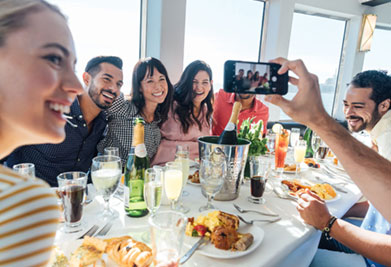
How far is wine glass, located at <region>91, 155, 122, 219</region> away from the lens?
2.81 feet

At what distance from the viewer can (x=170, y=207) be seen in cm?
97

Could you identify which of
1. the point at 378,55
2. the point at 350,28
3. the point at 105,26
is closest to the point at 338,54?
the point at 350,28

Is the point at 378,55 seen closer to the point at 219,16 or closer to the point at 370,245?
the point at 219,16

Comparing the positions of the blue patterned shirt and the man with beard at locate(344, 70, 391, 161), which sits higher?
the man with beard at locate(344, 70, 391, 161)

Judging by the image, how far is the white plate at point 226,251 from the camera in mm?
661

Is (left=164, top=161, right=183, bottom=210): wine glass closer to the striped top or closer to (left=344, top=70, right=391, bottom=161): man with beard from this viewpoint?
the striped top

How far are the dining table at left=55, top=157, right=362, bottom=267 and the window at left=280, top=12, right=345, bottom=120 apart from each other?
3.07 meters

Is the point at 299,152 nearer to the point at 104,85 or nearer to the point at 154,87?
the point at 154,87

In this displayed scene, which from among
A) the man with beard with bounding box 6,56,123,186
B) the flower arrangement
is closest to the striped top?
the flower arrangement

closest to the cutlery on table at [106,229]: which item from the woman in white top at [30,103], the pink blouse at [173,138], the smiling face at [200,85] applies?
the woman in white top at [30,103]

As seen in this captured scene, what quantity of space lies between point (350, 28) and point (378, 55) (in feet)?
2.59

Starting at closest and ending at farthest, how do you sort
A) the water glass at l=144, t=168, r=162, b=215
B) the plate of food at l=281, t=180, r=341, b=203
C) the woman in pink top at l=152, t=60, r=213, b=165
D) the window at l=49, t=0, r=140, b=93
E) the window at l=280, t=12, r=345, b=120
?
the water glass at l=144, t=168, r=162, b=215
the plate of food at l=281, t=180, r=341, b=203
the woman in pink top at l=152, t=60, r=213, b=165
the window at l=49, t=0, r=140, b=93
the window at l=280, t=12, r=345, b=120

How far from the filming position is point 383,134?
149 centimetres

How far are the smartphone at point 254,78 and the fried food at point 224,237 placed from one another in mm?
546
